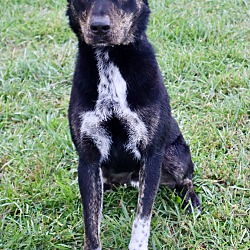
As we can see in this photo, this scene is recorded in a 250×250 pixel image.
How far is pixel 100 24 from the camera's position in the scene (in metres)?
2.60

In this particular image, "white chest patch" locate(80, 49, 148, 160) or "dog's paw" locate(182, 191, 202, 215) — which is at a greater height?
"white chest patch" locate(80, 49, 148, 160)

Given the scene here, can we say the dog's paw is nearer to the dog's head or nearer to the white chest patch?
the white chest patch

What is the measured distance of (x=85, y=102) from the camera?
2893 millimetres

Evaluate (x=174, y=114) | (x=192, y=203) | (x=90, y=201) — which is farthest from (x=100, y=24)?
(x=174, y=114)

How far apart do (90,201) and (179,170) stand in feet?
2.45

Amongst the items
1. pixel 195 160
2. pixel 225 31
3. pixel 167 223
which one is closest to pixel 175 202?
pixel 167 223

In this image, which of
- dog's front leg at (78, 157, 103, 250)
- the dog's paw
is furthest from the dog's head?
the dog's paw

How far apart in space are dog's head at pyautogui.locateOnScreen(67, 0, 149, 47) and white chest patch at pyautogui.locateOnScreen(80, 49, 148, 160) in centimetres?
18

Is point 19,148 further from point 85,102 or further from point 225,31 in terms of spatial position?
point 225,31

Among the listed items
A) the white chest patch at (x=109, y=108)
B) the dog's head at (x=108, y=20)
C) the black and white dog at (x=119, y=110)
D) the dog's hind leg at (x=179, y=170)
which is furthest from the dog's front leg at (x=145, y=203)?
the dog's head at (x=108, y=20)

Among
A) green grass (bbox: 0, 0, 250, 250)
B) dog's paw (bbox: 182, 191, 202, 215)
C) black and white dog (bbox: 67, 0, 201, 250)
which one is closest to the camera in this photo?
black and white dog (bbox: 67, 0, 201, 250)

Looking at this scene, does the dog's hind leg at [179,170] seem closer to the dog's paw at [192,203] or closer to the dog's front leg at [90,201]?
the dog's paw at [192,203]

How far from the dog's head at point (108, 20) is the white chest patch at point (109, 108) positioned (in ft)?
0.59

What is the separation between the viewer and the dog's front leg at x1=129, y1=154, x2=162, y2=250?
288 centimetres
